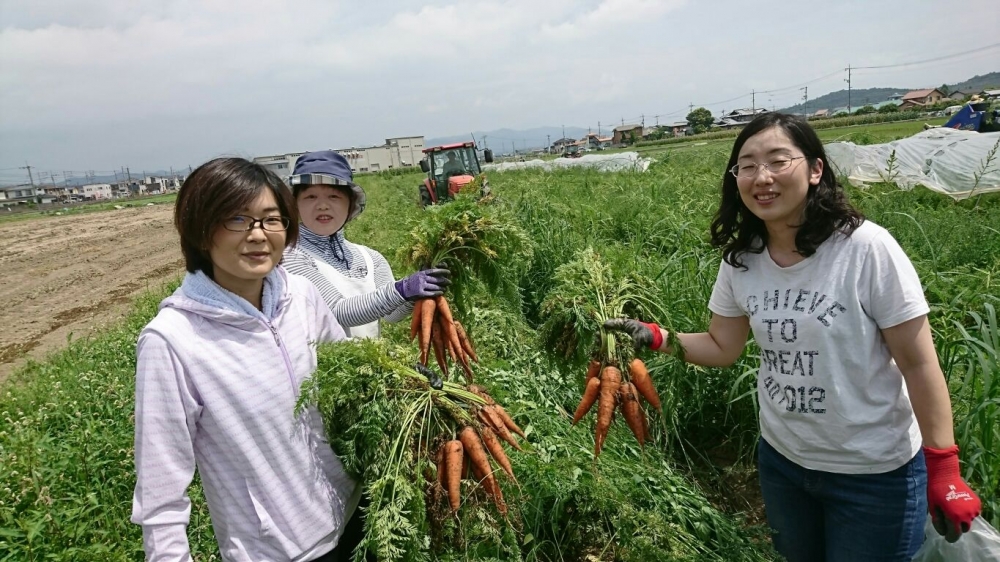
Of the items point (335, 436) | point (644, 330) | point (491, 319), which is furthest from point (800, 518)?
point (491, 319)

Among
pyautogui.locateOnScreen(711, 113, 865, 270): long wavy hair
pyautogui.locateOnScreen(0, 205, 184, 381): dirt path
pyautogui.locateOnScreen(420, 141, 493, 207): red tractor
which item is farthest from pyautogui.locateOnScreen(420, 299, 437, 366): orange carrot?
pyautogui.locateOnScreen(420, 141, 493, 207): red tractor

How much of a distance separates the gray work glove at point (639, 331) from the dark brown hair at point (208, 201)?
1.48 metres

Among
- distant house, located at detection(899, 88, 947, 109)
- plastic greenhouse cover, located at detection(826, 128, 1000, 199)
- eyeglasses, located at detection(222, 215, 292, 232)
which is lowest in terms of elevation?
plastic greenhouse cover, located at detection(826, 128, 1000, 199)

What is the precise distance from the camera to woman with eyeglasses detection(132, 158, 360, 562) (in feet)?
4.71

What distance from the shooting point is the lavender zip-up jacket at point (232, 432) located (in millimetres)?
1429

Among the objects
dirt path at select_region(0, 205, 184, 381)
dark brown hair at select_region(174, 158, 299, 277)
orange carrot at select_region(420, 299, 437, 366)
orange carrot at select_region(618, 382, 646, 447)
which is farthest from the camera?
dirt path at select_region(0, 205, 184, 381)

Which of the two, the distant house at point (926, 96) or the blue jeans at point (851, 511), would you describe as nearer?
the blue jeans at point (851, 511)

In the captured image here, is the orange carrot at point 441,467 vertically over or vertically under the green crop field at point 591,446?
over

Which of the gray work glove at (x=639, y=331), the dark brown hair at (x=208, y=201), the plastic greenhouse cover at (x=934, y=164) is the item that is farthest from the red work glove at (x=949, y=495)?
the plastic greenhouse cover at (x=934, y=164)

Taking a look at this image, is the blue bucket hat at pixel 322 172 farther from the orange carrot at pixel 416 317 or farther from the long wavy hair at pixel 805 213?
the long wavy hair at pixel 805 213

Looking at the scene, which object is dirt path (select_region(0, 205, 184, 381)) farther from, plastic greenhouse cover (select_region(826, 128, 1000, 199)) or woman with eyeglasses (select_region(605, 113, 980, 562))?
plastic greenhouse cover (select_region(826, 128, 1000, 199))

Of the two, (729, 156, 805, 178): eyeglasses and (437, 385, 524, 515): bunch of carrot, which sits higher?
(729, 156, 805, 178): eyeglasses

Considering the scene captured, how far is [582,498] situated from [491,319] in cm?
199

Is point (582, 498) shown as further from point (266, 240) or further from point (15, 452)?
point (15, 452)
